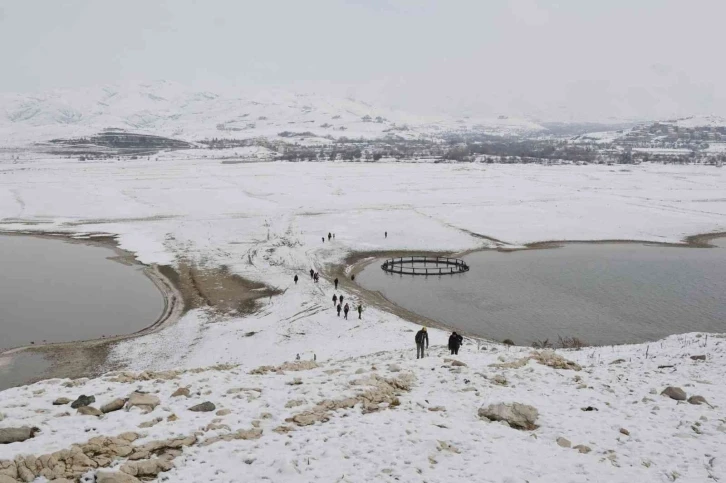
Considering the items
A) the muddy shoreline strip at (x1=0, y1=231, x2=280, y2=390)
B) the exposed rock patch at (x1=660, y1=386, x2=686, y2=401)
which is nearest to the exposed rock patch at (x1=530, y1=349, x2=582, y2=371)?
the exposed rock patch at (x1=660, y1=386, x2=686, y2=401)

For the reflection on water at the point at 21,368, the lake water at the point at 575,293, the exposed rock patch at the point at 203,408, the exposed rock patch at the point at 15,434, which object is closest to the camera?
the exposed rock patch at the point at 15,434

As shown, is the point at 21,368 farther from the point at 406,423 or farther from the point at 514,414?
the point at 514,414

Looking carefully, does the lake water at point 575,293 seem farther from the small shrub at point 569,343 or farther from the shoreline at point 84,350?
the shoreline at point 84,350

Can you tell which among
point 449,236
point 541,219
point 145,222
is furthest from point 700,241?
point 145,222

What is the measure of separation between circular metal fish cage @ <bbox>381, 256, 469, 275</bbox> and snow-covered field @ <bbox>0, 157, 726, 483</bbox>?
13.1 feet

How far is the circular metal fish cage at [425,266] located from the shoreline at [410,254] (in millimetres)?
1688

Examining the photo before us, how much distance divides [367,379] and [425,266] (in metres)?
29.7

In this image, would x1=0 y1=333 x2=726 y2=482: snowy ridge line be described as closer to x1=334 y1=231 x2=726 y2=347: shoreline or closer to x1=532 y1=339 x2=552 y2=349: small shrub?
x1=532 y1=339 x2=552 y2=349: small shrub

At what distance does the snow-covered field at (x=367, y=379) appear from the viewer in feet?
29.2

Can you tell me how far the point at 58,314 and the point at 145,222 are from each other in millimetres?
28164

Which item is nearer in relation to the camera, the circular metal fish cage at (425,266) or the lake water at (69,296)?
the lake water at (69,296)

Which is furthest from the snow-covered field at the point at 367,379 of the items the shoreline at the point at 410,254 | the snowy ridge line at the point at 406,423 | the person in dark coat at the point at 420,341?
the shoreline at the point at 410,254

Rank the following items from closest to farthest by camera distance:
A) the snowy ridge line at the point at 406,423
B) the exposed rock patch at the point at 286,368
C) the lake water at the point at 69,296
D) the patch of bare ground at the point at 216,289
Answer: the snowy ridge line at the point at 406,423 < the exposed rock patch at the point at 286,368 < the lake water at the point at 69,296 < the patch of bare ground at the point at 216,289

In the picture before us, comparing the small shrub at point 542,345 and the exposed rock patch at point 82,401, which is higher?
the exposed rock patch at point 82,401
